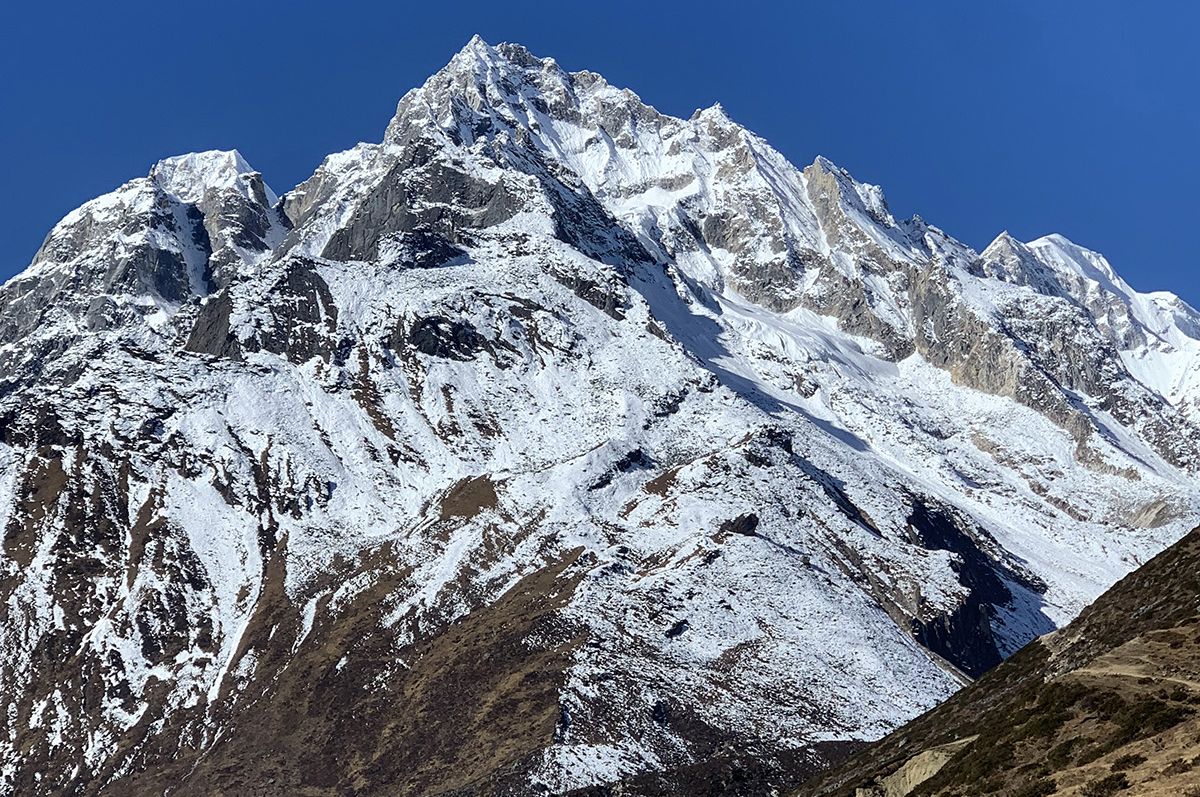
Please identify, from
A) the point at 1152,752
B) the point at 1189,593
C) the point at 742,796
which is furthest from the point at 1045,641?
the point at 742,796

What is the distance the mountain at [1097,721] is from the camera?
65.2 m

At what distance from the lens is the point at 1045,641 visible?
120m

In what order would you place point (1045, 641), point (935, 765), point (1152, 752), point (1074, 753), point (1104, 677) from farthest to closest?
point (1045, 641) → point (935, 765) → point (1104, 677) → point (1074, 753) → point (1152, 752)

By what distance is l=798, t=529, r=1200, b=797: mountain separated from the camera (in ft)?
214

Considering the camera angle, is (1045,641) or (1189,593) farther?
(1045,641)

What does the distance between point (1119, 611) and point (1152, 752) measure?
46019mm

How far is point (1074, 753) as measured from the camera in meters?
71.6

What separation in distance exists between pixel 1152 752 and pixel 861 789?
30.5 metres

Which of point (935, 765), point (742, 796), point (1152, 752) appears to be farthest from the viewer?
point (742, 796)

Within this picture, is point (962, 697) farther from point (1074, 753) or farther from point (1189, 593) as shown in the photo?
point (1074, 753)

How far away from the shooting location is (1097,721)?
7344 cm

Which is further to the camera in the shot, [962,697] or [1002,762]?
[962,697]

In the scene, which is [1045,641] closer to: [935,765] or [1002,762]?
[935,765]

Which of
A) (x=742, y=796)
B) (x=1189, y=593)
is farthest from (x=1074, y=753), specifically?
(x=742, y=796)
